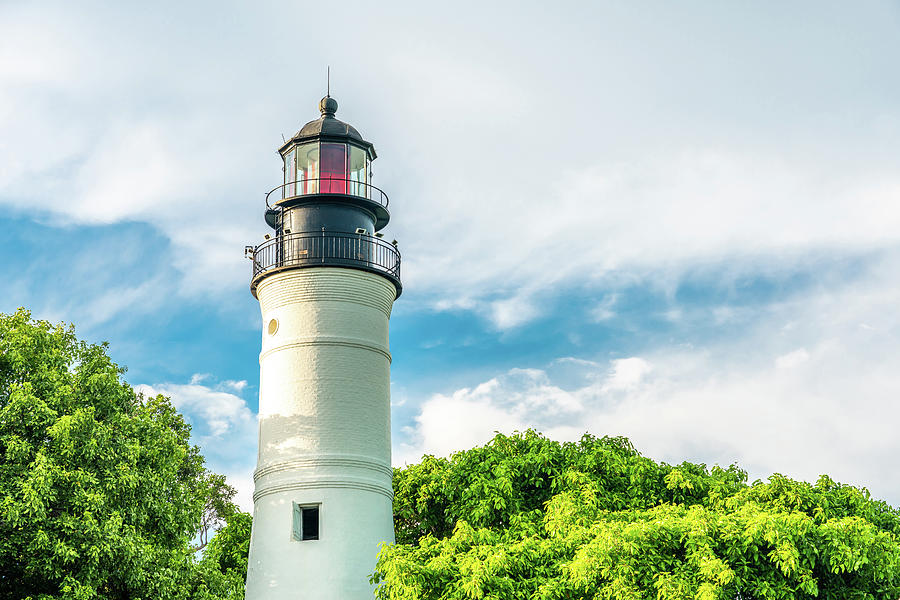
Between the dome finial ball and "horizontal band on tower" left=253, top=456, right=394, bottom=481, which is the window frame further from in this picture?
the dome finial ball

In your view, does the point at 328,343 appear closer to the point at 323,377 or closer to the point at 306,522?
the point at 323,377

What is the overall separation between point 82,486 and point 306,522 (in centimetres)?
656

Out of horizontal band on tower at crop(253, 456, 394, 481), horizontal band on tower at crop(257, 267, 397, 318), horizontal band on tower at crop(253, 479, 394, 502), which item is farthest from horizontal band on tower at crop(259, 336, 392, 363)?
horizontal band on tower at crop(253, 479, 394, 502)

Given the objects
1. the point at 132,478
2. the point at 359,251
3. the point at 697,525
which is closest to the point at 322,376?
the point at 359,251

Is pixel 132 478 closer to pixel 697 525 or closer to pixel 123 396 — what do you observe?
pixel 123 396

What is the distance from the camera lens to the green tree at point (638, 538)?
21.4 metres

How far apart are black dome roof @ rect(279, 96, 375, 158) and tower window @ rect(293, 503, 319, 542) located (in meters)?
10.1

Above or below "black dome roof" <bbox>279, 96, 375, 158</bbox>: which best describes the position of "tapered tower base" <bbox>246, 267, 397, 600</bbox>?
below

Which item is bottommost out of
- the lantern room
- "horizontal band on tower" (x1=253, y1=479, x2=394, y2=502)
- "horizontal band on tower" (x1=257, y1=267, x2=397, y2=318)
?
"horizontal band on tower" (x1=253, y1=479, x2=394, y2=502)

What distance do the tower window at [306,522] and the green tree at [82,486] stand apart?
7.04ft

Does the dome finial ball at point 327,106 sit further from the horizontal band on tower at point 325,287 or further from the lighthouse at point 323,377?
the horizontal band on tower at point 325,287

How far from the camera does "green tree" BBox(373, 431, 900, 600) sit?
21375 millimetres

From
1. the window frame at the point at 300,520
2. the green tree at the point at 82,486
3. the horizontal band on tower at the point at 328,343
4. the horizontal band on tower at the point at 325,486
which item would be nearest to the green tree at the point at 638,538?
the horizontal band on tower at the point at 325,486

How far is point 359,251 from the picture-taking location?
30.2 meters
